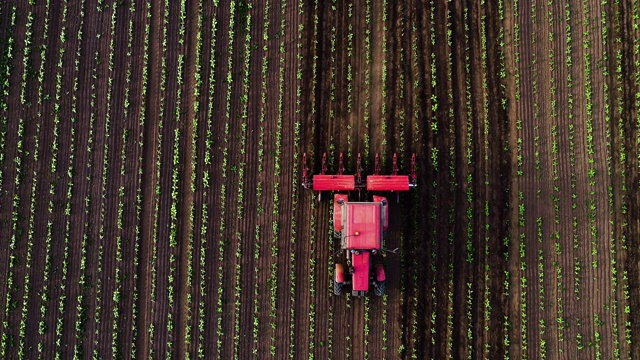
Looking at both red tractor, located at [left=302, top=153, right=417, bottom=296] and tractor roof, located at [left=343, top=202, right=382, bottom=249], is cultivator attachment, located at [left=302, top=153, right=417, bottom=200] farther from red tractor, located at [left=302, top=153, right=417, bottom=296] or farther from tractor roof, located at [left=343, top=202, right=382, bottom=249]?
tractor roof, located at [left=343, top=202, right=382, bottom=249]

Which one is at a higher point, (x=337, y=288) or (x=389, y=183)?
(x=389, y=183)

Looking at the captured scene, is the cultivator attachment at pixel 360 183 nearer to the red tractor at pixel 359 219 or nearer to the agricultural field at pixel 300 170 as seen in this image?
the red tractor at pixel 359 219

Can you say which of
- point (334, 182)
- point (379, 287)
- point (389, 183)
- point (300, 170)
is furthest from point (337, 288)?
point (300, 170)

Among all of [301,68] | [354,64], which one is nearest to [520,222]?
[354,64]

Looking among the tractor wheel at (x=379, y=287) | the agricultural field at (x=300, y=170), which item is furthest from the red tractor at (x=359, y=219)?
the agricultural field at (x=300, y=170)

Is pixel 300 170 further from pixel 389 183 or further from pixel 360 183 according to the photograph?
pixel 389 183

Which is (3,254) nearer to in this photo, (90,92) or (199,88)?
(90,92)

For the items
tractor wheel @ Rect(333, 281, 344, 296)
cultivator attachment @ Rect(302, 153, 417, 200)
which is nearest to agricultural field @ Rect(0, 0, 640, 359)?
tractor wheel @ Rect(333, 281, 344, 296)
